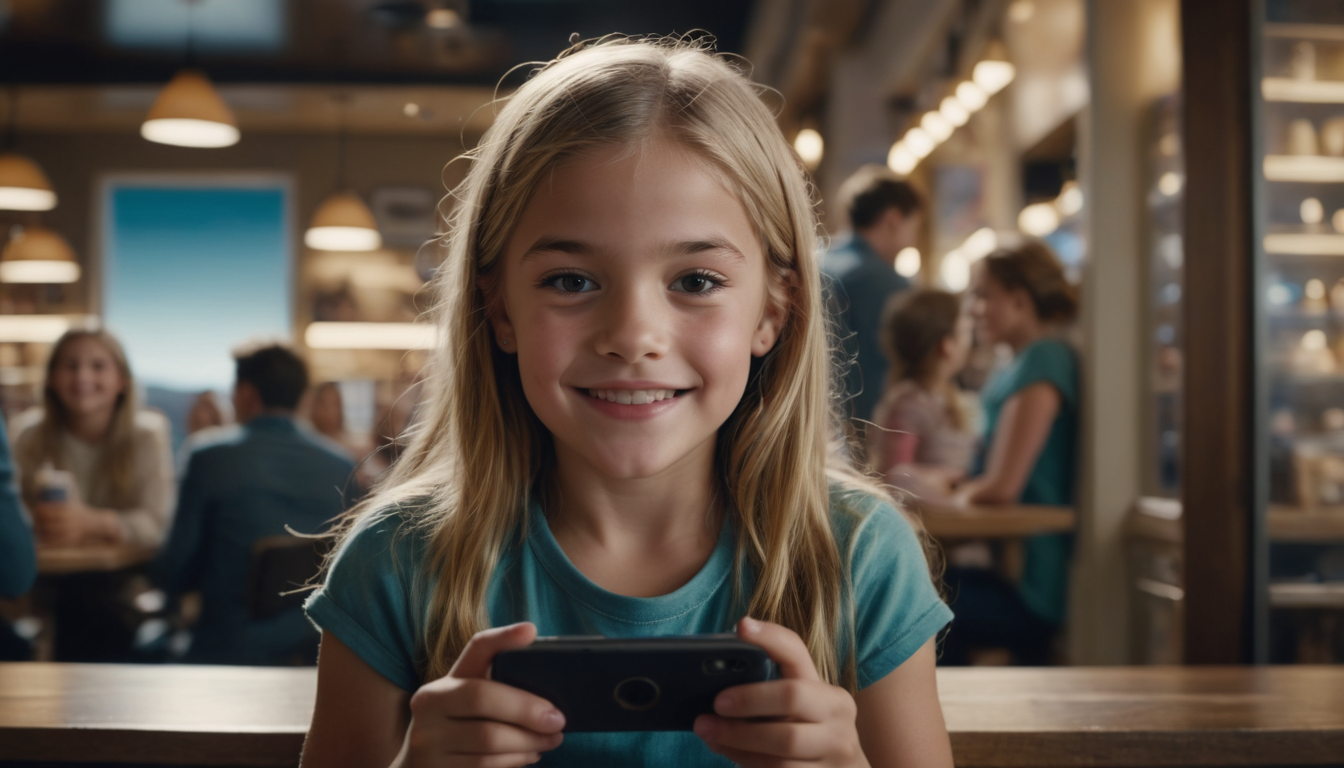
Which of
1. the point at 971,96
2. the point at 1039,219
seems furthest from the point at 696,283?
the point at 971,96

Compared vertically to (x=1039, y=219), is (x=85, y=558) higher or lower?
lower

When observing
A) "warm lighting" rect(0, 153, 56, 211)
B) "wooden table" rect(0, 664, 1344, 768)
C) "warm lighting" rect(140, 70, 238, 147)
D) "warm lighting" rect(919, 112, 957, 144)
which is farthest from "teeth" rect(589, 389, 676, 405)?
"warm lighting" rect(0, 153, 56, 211)

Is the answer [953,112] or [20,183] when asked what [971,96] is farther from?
[20,183]

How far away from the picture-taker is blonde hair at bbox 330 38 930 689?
3.29 ft

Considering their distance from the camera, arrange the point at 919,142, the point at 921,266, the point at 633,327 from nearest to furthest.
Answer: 1. the point at 633,327
2. the point at 919,142
3. the point at 921,266

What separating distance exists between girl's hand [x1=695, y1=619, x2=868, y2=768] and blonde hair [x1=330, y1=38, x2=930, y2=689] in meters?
0.18

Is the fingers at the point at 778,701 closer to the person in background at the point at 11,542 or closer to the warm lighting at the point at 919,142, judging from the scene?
the person in background at the point at 11,542

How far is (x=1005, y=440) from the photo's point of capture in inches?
132

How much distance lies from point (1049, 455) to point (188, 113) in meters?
3.85

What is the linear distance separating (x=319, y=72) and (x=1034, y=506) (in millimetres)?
6386

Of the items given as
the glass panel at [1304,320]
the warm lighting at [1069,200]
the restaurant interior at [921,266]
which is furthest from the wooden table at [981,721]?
the warm lighting at [1069,200]

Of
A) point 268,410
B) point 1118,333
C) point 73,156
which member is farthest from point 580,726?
point 73,156

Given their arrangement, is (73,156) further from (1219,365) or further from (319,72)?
(1219,365)

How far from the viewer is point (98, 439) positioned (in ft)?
12.2
